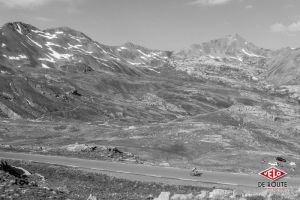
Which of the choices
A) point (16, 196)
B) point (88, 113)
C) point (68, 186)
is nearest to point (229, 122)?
point (68, 186)

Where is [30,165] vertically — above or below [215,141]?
below

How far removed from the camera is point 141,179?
34281 millimetres

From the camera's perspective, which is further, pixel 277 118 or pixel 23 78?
pixel 23 78

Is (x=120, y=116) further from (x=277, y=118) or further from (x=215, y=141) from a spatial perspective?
(x=215, y=141)

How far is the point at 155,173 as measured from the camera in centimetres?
3806

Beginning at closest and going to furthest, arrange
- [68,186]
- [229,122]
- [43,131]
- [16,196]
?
[16,196], [68,186], [229,122], [43,131]

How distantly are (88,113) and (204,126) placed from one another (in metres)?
104

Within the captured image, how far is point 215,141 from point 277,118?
36.3m

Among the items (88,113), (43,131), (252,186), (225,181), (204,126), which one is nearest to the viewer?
(252,186)

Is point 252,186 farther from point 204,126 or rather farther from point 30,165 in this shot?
point 204,126

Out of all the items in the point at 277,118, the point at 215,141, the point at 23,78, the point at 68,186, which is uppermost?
the point at 23,78

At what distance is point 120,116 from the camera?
18738 cm

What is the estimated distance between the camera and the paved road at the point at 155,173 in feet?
115

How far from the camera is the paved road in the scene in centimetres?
3491
